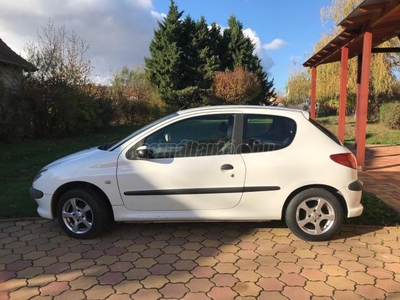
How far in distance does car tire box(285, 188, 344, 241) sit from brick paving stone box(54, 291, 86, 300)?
2310 mm

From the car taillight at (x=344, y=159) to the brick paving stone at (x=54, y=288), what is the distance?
3.02 m

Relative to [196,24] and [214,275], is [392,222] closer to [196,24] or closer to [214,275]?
[214,275]

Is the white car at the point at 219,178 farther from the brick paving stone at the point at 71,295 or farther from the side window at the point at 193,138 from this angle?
the brick paving stone at the point at 71,295

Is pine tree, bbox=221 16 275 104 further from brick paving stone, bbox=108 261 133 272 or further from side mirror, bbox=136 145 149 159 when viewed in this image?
brick paving stone, bbox=108 261 133 272

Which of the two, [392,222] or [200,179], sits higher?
[200,179]

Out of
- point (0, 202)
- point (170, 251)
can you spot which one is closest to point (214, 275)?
point (170, 251)

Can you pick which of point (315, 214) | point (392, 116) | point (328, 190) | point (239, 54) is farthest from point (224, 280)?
point (239, 54)

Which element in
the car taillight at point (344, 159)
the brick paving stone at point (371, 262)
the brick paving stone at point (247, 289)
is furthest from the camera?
the car taillight at point (344, 159)

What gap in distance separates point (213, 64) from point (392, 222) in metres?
36.6

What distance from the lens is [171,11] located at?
39.8m

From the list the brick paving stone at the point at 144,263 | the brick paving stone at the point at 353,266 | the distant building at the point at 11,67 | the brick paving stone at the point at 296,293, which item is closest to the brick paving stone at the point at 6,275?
the brick paving stone at the point at 144,263

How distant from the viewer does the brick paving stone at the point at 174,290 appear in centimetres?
312

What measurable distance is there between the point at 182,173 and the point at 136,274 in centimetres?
119

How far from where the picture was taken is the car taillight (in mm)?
4105
